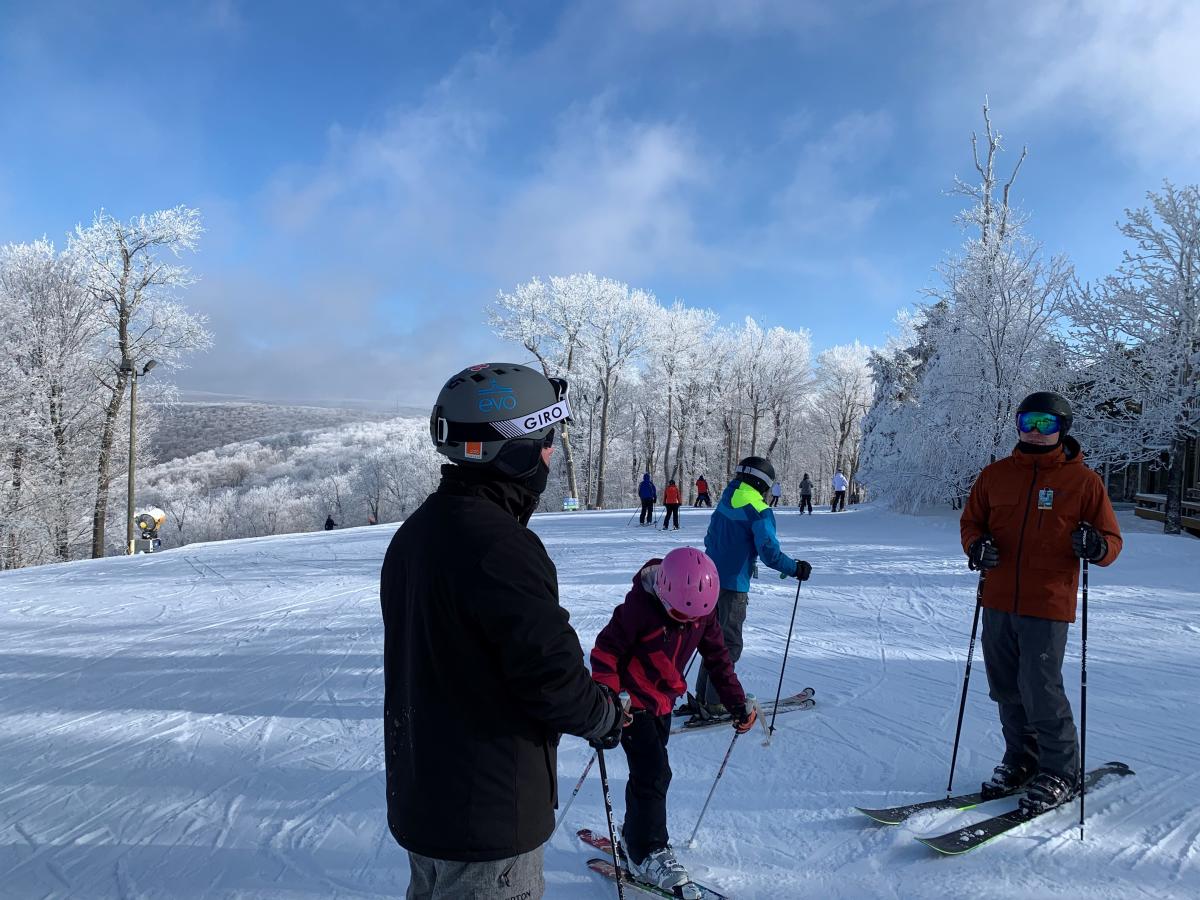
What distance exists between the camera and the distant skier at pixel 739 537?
184 inches

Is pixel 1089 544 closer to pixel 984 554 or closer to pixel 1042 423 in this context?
pixel 984 554

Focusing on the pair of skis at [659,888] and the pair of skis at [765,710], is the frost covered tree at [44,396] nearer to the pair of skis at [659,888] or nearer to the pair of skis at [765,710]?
the pair of skis at [765,710]

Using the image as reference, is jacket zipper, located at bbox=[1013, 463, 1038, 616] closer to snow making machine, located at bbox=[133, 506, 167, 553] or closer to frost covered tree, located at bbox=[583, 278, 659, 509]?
snow making machine, located at bbox=[133, 506, 167, 553]

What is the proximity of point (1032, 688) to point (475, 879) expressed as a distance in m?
3.09

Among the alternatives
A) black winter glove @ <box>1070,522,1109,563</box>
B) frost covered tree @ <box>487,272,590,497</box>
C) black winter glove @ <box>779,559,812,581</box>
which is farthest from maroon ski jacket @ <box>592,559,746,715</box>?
frost covered tree @ <box>487,272,590,497</box>

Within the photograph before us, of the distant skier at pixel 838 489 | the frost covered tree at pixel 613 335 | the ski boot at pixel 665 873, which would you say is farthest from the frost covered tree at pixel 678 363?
the ski boot at pixel 665 873

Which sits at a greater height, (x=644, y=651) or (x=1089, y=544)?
(x=1089, y=544)

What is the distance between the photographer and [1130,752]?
4418 millimetres

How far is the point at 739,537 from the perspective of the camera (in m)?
4.77

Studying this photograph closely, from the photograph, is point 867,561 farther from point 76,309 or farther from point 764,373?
point 764,373

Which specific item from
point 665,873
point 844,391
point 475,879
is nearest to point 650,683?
point 665,873

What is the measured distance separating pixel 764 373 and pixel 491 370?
146ft

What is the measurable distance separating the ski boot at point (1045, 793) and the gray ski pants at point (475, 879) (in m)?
2.96

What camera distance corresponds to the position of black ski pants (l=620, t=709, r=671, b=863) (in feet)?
9.72
